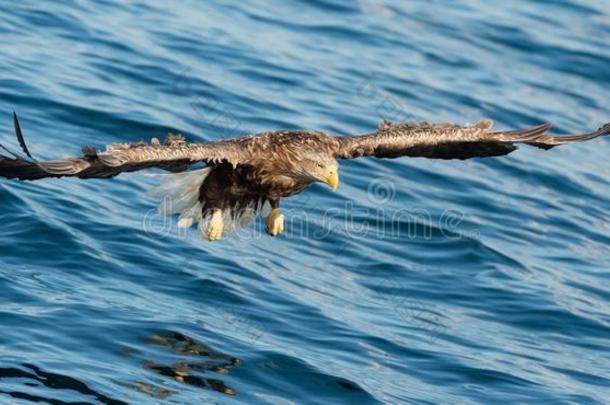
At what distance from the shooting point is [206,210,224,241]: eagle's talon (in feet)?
36.4

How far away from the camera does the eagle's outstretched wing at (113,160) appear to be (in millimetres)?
8523

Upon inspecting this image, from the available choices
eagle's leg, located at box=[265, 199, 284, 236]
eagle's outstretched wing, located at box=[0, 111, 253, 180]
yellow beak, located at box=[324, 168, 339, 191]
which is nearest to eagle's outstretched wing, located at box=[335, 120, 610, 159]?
yellow beak, located at box=[324, 168, 339, 191]

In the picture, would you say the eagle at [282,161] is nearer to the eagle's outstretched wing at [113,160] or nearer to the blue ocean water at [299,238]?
the eagle's outstretched wing at [113,160]

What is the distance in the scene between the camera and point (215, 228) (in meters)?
11.1

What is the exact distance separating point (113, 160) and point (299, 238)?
5.18m

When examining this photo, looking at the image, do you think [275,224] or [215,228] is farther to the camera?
[275,224]

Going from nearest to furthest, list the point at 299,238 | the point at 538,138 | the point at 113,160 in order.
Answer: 1. the point at 113,160
2. the point at 538,138
3. the point at 299,238

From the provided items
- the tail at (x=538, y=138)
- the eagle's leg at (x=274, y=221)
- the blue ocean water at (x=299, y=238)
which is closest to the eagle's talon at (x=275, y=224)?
the eagle's leg at (x=274, y=221)

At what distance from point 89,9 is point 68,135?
16.0ft

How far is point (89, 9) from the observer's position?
747 inches

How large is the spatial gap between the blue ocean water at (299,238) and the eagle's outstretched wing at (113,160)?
165 centimetres

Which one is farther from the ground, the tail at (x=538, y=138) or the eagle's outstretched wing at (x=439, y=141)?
the tail at (x=538, y=138)

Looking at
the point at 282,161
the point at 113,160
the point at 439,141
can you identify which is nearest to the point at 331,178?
the point at 282,161

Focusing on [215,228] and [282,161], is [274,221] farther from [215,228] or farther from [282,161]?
[282,161]
